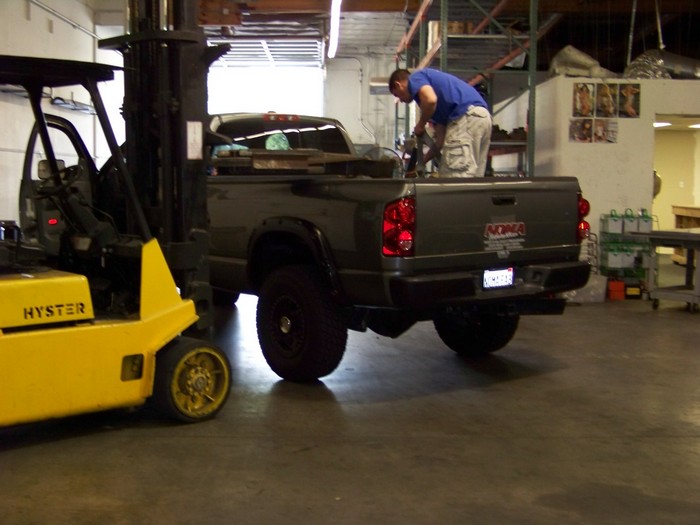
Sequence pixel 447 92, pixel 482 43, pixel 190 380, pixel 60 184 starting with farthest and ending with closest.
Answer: pixel 482 43 < pixel 447 92 < pixel 60 184 < pixel 190 380

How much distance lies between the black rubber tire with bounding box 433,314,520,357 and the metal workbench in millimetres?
3599

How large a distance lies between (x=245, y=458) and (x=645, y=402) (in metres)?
2.97

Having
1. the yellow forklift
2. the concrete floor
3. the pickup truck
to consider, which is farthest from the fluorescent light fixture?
the yellow forklift

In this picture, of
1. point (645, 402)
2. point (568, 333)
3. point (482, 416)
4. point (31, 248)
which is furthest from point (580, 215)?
point (31, 248)

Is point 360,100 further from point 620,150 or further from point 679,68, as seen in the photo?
point 620,150

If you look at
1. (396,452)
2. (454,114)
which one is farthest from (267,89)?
(396,452)

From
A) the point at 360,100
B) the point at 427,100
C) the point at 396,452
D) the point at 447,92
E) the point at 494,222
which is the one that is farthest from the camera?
the point at 360,100

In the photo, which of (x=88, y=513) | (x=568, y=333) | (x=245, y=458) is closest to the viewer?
(x=88, y=513)

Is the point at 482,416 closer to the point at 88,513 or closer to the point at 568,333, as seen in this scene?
the point at 88,513

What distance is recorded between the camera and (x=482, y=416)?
5320 millimetres

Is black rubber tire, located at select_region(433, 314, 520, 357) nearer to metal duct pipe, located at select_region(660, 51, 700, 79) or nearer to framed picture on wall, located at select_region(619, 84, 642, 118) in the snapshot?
framed picture on wall, located at select_region(619, 84, 642, 118)

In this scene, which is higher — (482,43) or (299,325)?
(482,43)

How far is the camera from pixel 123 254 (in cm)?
497

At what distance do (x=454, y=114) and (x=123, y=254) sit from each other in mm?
3549
